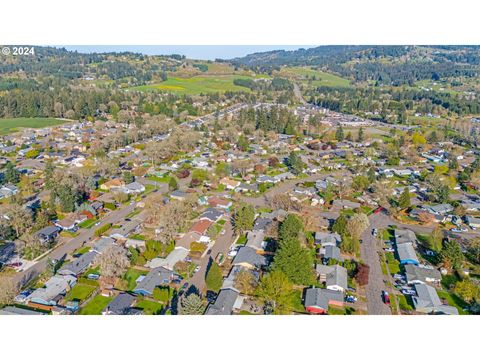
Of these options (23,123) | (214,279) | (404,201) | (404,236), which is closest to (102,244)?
(214,279)

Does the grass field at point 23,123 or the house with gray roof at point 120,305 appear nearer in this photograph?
the house with gray roof at point 120,305

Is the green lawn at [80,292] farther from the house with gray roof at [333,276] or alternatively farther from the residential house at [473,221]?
the residential house at [473,221]

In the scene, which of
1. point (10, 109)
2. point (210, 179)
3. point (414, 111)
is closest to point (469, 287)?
point (210, 179)

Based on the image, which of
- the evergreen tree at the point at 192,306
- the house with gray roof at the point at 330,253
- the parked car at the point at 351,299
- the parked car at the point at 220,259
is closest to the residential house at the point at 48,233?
the parked car at the point at 220,259

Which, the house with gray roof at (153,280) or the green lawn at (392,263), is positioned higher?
the house with gray roof at (153,280)

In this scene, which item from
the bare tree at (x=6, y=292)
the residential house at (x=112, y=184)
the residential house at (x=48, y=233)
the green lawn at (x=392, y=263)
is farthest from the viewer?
the residential house at (x=112, y=184)

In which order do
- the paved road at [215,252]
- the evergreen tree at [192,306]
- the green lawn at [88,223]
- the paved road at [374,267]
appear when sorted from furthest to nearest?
the green lawn at [88,223] → the paved road at [215,252] → the paved road at [374,267] → the evergreen tree at [192,306]

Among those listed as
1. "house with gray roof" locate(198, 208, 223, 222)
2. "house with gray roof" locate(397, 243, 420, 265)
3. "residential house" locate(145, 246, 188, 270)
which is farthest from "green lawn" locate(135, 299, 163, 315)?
"house with gray roof" locate(397, 243, 420, 265)

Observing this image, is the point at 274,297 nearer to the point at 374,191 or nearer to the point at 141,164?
the point at 374,191
